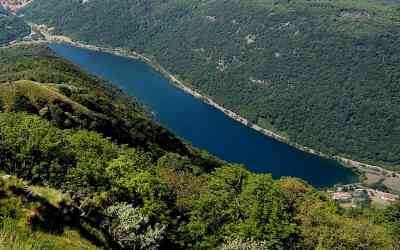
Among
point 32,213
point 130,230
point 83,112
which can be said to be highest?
point 32,213

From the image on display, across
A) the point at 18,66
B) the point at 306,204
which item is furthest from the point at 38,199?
the point at 18,66

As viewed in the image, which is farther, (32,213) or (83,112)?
(83,112)

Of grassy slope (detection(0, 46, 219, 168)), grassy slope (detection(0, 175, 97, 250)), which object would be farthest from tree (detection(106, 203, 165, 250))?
grassy slope (detection(0, 46, 219, 168))

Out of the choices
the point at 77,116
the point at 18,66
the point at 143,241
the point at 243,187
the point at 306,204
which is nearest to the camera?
the point at 143,241

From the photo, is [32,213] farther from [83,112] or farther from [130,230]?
[83,112]

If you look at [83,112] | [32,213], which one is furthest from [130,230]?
[83,112]

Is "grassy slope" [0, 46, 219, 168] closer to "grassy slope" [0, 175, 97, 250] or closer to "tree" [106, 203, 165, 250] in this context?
"tree" [106, 203, 165, 250]

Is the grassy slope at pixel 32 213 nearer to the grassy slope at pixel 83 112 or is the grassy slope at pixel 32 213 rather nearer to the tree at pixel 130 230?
the tree at pixel 130 230

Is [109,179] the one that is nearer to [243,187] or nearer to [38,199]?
[243,187]

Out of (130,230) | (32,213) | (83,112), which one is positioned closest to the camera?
(32,213)

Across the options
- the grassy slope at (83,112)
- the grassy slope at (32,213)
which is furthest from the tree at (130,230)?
the grassy slope at (83,112)

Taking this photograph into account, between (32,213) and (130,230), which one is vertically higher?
(32,213)
